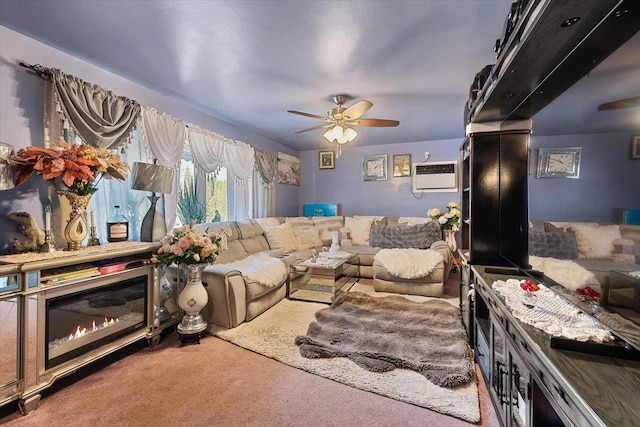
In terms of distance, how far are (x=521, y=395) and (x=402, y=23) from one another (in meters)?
2.04

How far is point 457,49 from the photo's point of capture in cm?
210

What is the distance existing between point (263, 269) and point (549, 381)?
7.70 ft

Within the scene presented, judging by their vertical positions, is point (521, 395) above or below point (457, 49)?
below

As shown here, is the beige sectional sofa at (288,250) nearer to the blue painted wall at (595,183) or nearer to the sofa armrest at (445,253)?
the sofa armrest at (445,253)

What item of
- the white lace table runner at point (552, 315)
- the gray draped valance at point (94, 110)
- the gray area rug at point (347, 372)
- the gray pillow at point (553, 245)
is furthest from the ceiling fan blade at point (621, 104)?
the gray draped valance at point (94, 110)

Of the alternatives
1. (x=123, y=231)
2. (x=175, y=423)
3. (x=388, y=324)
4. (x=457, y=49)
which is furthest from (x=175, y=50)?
(x=388, y=324)

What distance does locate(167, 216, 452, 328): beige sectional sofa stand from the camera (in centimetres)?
251

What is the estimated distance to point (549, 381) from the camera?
33.6 inches

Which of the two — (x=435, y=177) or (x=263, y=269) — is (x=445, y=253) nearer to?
(x=435, y=177)

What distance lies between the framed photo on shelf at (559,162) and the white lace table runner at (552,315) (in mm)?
552

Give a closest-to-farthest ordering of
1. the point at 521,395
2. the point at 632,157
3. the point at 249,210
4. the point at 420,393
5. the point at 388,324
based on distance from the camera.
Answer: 1. the point at 632,157
2. the point at 521,395
3. the point at 420,393
4. the point at 388,324
5. the point at 249,210

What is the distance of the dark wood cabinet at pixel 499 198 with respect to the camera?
6.33ft

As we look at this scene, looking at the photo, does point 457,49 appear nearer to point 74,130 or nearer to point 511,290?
point 511,290

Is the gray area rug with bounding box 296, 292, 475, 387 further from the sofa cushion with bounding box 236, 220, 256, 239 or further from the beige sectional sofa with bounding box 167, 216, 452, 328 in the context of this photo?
the sofa cushion with bounding box 236, 220, 256, 239
